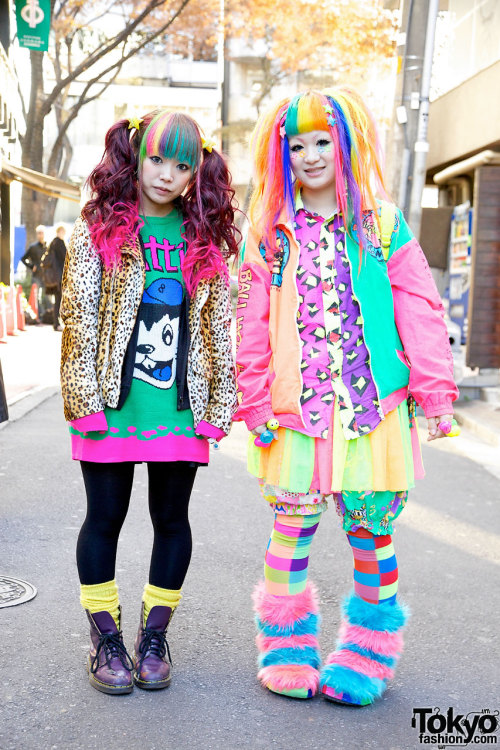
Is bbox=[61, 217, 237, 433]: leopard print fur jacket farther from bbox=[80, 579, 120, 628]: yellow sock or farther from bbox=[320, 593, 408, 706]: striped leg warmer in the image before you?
bbox=[320, 593, 408, 706]: striped leg warmer

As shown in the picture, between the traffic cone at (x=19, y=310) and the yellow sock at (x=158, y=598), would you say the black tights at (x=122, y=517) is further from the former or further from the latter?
the traffic cone at (x=19, y=310)

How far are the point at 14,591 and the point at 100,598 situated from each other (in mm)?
1122

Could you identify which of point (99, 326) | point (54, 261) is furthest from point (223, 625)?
point (54, 261)

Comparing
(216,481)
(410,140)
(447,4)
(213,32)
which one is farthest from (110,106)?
(216,481)

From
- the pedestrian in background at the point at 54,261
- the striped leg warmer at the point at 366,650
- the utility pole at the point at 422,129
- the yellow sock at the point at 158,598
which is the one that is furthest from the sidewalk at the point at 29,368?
the striped leg warmer at the point at 366,650

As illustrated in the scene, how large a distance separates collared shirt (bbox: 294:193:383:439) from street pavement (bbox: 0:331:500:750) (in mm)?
917

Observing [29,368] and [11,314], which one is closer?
[29,368]

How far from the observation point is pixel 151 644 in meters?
3.18

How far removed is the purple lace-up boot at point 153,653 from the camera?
124 inches

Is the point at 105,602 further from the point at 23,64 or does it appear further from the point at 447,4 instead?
the point at 23,64

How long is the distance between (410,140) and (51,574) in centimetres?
913

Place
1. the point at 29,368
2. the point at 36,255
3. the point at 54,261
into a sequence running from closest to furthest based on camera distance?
the point at 29,368, the point at 54,261, the point at 36,255

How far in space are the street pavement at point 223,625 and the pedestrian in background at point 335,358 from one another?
0.20 meters

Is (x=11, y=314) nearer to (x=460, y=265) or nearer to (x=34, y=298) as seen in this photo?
(x=34, y=298)
